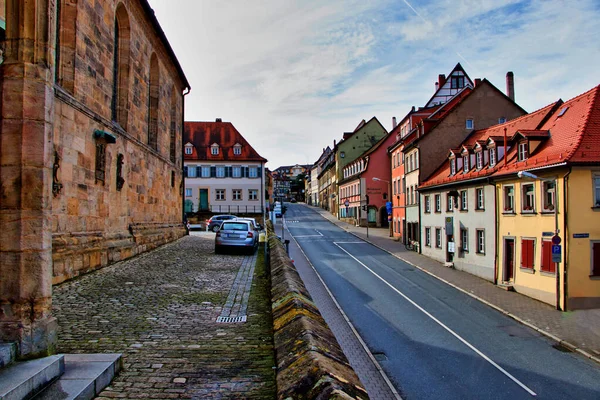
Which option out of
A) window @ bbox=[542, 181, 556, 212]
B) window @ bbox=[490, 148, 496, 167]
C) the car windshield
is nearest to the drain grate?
the car windshield

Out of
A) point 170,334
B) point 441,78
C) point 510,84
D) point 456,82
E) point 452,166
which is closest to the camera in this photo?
point 170,334

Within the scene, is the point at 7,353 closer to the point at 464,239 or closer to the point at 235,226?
the point at 235,226

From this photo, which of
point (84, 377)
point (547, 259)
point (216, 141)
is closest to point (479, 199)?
point (547, 259)

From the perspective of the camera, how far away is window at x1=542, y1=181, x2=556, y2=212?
1900cm

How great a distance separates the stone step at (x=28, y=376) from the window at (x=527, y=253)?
21.0 metres

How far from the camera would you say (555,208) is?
61.2 feet

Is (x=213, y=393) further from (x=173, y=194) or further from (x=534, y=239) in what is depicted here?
(x=173, y=194)

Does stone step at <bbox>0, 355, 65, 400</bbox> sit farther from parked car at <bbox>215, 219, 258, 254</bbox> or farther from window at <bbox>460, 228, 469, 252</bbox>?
window at <bbox>460, 228, 469, 252</bbox>

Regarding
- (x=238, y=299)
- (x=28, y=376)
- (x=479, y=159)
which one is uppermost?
(x=479, y=159)

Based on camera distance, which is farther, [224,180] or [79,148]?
[224,180]

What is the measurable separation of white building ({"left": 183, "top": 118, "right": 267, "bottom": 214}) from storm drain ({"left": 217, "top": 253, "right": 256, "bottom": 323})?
4313 cm

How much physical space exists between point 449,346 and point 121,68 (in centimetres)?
1464

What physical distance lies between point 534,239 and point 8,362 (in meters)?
21.2

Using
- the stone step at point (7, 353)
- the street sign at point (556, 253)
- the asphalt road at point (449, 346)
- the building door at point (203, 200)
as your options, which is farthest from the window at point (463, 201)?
the building door at point (203, 200)
